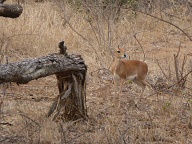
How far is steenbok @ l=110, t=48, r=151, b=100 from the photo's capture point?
7.36m

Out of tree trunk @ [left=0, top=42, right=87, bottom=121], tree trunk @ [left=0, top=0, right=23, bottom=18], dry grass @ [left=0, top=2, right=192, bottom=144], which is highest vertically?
tree trunk @ [left=0, top=0, right=23, bottom=18]

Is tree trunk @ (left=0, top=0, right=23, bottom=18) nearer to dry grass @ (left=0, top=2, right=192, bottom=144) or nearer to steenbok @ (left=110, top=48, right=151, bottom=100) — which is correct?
dry grass @ (left=0, top=2, right=192, bottom=144)

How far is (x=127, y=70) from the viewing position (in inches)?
291

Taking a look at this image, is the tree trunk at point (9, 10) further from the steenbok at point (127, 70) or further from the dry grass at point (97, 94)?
the steenbok at point (127, 70)

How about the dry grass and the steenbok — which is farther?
the steenbok

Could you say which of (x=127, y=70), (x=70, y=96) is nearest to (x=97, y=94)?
(x=127, y=70)

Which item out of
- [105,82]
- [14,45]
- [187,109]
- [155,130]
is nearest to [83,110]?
[155,130]

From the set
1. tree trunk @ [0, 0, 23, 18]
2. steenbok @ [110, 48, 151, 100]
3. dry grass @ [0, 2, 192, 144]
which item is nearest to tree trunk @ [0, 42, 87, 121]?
dry grass @ [0, 2, 192, 144]

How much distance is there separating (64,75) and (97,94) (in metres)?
1.79

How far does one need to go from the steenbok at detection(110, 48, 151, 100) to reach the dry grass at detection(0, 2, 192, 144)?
0.18 m

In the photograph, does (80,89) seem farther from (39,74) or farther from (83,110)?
(39,74)

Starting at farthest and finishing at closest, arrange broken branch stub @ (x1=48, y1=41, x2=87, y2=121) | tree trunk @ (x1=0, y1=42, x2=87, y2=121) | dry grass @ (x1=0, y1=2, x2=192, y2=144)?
broken branch stub @ (x1=48, y1=41, x2=87, y2=121) → dry grass @ (x1=0, y1=2, x2=192, y2=144) → tree trunk @ (x1=0, y1=42, x2=87, y2=121)

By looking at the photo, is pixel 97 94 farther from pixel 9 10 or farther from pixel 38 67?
pixel 9 10

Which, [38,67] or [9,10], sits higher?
[9,10]
